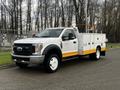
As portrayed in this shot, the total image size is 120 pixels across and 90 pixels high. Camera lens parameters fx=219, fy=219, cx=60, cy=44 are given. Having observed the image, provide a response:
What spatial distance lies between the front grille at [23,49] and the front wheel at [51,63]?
2.65 ft

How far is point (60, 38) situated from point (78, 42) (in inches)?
68.9

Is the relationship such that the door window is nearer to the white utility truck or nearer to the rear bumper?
the white utility truck

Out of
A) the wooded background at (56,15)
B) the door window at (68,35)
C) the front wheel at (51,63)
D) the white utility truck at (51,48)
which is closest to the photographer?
the white utility truck at (51,48)

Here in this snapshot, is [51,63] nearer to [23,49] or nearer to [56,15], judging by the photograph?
[23,49]

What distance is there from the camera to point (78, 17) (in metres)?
40.5

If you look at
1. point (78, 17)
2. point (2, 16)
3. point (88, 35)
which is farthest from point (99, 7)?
point (88, 35)

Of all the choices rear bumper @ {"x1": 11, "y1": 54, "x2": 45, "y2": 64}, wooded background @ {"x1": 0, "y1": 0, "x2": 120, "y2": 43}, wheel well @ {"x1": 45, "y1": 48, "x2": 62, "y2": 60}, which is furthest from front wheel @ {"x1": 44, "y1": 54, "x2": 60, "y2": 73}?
wooded background @ {"x1": 0, "y1": 0, "x2": 120, "y2": 43}

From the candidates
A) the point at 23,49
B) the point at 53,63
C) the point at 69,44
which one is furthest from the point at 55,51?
the point at 23,49

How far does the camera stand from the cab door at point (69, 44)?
10850 millimetres

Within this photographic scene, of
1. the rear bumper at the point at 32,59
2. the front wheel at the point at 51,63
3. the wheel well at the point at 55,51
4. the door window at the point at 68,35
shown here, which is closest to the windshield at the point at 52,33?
the door window at the point at 68,35

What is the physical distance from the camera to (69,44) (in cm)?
1113

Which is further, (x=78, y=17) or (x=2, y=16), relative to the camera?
(x=2, y=16)

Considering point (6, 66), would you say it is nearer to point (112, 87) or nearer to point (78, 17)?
point (112, 87)

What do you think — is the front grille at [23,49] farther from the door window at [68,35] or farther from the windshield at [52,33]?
the door window at [68,35]
